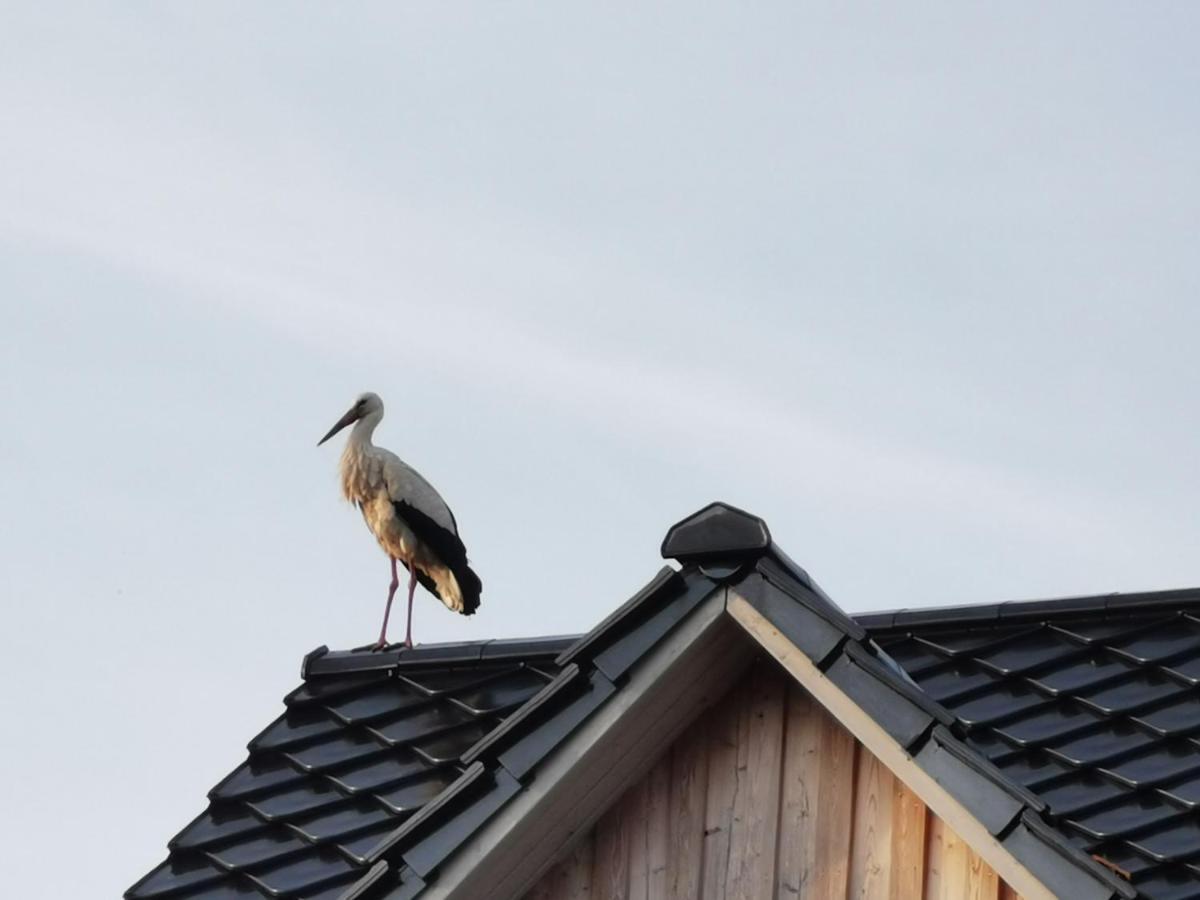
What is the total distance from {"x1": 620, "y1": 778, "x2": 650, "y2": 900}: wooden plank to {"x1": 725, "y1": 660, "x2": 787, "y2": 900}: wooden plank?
0.26 meters

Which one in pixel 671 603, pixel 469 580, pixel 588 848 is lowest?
pixel 588 848

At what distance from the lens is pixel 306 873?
7.49m

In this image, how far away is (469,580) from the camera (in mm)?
14094

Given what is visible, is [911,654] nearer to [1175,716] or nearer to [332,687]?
[1175,716]

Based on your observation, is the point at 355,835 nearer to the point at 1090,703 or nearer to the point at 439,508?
the point at 1090,703

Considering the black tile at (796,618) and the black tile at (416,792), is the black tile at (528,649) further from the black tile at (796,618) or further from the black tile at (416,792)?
the black tile at (796,618)

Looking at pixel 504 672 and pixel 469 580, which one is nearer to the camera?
pixel 504 672

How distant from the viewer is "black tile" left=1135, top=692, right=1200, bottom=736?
6.99 metres

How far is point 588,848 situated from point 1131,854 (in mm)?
1494

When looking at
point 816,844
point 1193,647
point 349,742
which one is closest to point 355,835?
point 349,742

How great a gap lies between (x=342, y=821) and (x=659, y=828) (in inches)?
75.6

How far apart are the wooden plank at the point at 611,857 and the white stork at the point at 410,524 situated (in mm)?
7678

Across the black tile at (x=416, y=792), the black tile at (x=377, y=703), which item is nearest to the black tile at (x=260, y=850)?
the black tile at (x=416, y=792)

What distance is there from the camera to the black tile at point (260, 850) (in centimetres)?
770
